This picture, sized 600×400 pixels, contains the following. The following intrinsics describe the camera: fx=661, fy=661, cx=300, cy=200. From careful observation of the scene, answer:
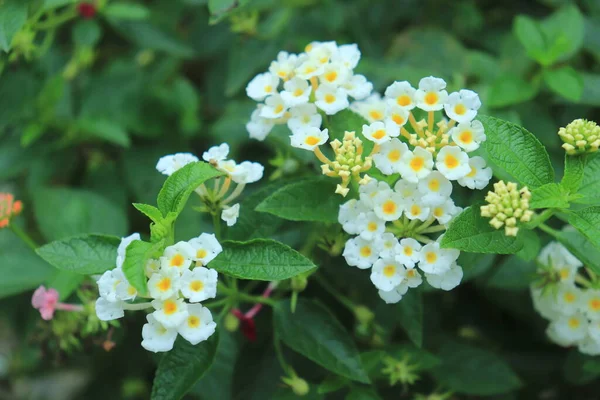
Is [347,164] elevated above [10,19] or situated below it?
below

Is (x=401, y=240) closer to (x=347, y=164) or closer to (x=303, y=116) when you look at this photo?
(x=347, y=164)

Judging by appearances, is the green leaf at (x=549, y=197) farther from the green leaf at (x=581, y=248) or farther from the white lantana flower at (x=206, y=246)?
the white lantana flower at (x=206, y=246)

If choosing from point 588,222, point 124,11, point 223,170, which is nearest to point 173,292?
point 223,170

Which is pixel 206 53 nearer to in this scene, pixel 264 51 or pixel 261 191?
pixel 264 51

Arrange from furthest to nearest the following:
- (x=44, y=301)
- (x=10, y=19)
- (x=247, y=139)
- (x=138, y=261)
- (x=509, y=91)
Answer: (x=247, y=139)
(x=509, y=91)
(x=10, y=19)
(x=44, y=301)
(x=138, y=261)

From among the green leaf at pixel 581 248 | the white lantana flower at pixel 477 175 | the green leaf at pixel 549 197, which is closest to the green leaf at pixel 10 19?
the white lantana flower at pixel 477 175

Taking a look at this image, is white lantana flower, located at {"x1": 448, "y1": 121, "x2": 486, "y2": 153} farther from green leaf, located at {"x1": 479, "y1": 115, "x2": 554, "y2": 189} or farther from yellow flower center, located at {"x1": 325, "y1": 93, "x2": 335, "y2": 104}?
yellow flower center, located at {"x1": 325, "y1": 93, "x2": 335, "y2": 104}

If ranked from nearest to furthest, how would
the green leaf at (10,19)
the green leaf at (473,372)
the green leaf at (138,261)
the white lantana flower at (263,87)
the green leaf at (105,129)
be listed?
the green leaf at (138,261), the white lantana flower at (263,87), the green leaf at (10,19), the green leaf at (473,372), the green leaf at (105,129)
